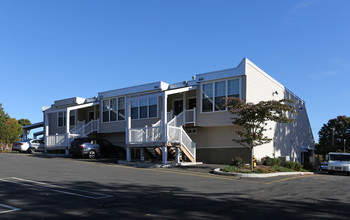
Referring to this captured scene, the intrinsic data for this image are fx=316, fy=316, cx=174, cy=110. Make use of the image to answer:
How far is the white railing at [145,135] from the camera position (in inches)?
763

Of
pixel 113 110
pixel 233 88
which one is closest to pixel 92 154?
pixel 113 110

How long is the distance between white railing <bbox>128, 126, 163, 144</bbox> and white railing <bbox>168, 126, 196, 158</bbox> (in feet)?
2.77

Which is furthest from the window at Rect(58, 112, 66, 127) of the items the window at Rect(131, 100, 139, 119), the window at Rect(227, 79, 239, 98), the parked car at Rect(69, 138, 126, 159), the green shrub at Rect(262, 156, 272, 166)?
the green shrub at Rect(262, 156, 272, 166)

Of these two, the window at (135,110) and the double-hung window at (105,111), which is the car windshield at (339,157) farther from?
the double-hung window at (105,111)

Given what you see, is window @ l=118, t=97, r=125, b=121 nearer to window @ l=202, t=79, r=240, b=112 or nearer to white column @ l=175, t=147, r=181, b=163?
window @ l=202, t=79, r=240, b=112

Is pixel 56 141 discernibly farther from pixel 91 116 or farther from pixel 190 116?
pixel 190 116

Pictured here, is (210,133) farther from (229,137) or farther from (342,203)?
(342,203)

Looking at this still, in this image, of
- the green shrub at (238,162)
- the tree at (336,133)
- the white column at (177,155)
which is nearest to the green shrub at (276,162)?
the green shrub at (238,162)

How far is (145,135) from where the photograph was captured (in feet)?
63.8

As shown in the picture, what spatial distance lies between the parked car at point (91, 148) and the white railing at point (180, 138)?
6448 millimetres

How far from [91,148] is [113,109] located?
540 centimetres

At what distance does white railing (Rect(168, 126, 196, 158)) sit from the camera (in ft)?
62.4

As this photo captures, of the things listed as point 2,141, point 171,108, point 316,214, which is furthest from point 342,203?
point 2,141

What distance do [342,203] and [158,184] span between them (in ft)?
18.5
